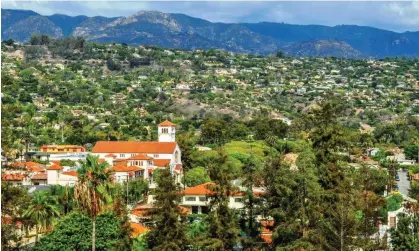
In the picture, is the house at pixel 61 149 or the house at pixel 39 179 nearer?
the house at pixel 39 179

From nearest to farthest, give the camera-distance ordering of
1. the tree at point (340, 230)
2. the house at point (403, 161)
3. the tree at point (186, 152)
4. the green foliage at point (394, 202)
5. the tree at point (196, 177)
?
the tree at point (340, 230) → the green foliage at point (394, 202) → the tree at point (196, 177) → the tree at point (186, 152) → the house at point (403, 161)

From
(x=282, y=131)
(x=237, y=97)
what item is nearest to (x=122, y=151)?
(x=282, y=131)

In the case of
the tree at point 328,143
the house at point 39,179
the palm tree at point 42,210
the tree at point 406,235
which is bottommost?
the house at point 39,179

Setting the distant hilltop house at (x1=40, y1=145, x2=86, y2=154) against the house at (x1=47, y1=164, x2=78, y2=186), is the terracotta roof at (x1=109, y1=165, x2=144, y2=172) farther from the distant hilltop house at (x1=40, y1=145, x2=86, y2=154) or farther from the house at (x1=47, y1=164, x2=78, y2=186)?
the distant hilltop house at (x1=40, y1=145, x2=86, y2=154)

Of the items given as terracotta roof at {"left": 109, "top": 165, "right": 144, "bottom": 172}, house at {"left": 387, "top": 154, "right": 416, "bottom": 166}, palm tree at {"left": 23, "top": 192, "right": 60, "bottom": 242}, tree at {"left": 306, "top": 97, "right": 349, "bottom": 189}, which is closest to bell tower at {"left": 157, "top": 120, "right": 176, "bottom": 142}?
terracotta roof at {"left": 109, "top": 165, "right": 144, "bottom": 172}

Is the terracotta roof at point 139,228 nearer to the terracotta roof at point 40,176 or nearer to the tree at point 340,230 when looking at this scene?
the tree at point 340,230

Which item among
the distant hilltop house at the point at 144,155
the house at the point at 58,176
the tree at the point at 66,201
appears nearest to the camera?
the tree at the point at 66,201

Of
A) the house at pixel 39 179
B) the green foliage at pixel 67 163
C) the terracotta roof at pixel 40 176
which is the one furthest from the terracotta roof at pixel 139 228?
the green foliage at pixel 67 163
